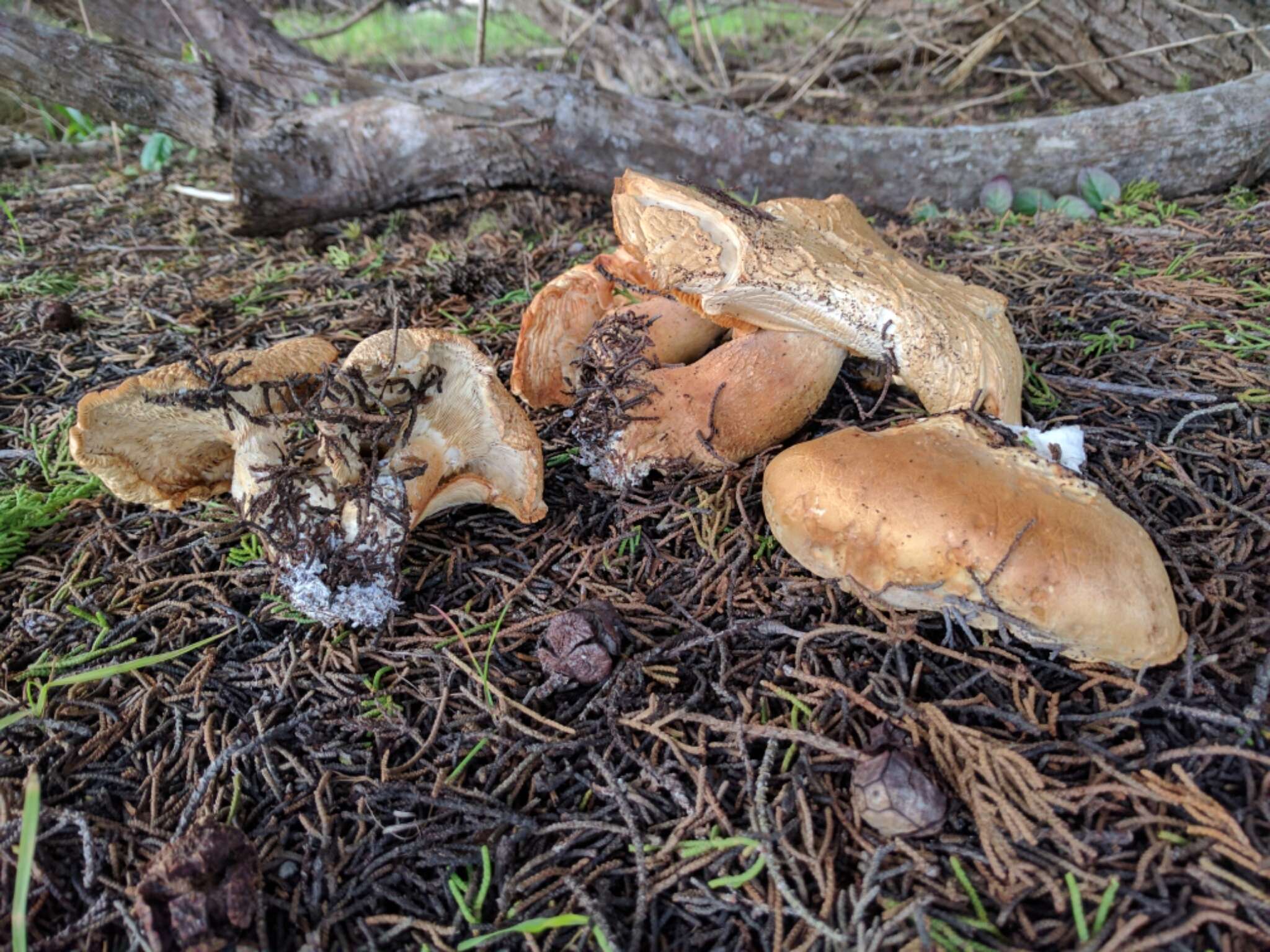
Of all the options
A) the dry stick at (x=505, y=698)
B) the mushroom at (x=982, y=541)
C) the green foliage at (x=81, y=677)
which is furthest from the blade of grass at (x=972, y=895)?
the green foliage at (x=81, y=677)

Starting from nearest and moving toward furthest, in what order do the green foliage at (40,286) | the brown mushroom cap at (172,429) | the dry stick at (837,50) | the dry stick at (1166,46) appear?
the brown mushroom cap at (172,429) → the green foliage at (40,286) → the dry stick at (1166,46) → the dry stick at (837,50)

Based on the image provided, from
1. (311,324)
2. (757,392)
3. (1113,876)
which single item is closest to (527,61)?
(311,324)

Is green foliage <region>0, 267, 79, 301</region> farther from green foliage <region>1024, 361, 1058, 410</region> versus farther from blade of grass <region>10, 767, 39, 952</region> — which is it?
green foliage <region>1024, 361, 1058, 410</region>

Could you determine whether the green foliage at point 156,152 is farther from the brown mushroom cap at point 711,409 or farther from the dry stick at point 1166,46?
the dry stick at point 1166,46

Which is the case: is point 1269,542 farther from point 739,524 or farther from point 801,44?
point 801,44

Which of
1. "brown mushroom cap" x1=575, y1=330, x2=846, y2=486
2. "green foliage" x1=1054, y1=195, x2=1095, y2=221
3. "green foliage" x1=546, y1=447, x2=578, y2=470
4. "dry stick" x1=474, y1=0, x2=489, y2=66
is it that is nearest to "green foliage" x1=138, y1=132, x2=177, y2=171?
"dry stick" x1=474, y1=0, x2=489, y2=66
